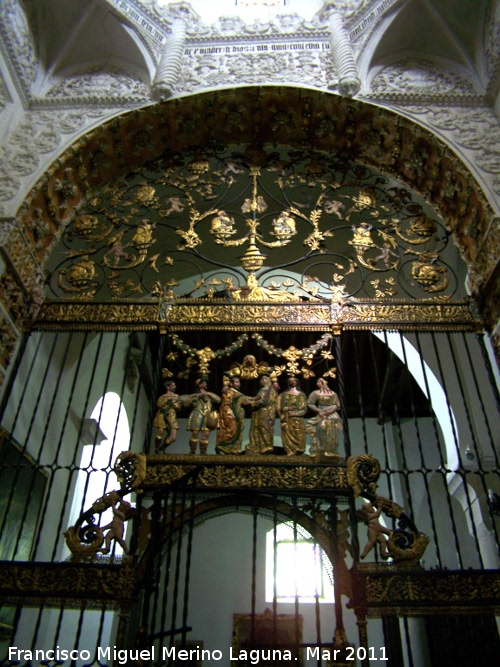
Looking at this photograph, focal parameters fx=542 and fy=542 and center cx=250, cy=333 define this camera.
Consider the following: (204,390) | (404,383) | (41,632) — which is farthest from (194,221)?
(404,383)

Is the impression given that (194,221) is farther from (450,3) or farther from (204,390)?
(450,3)

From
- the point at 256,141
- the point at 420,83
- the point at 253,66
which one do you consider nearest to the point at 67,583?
the point at 256,141

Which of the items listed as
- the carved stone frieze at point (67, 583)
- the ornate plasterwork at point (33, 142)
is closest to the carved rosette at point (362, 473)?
the carved stone frieze at point (67, 583)

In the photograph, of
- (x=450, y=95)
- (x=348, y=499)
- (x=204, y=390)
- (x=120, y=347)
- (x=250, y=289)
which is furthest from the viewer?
(x=120, y=347)

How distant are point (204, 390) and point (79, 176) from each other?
292cm

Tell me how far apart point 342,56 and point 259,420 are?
A: 419cm

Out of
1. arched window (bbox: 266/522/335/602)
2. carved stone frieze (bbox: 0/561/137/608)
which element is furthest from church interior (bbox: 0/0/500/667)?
arched window (bbox: 266/522/335/602)

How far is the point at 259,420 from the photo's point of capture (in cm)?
462

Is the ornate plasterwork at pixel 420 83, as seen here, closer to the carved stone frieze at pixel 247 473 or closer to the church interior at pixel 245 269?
the church interior at pixel 245 269

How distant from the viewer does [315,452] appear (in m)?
4.37

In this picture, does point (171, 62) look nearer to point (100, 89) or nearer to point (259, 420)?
point (100, 89)

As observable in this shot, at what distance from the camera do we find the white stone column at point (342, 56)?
19.2 feet

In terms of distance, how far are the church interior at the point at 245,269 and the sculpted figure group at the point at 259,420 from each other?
21 millimetres

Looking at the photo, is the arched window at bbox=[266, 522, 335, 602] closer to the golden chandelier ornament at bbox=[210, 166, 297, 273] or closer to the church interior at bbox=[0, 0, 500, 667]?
the church interior at bbox=[0, 0, 500, 667]
